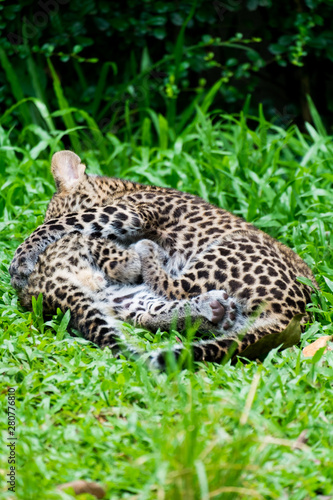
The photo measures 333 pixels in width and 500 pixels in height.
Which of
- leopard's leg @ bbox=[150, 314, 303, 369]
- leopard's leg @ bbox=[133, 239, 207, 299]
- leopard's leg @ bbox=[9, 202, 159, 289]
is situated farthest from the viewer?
leopard's leg @ bbox=[9, 202, 159, 289]

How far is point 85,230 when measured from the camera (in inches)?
199

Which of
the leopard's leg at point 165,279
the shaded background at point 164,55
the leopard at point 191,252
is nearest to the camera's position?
the leopard at point 191,252

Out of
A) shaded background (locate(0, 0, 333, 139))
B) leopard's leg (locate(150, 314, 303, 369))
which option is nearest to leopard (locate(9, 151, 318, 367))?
leopard's leg (locate(150, 314, 303, 369))

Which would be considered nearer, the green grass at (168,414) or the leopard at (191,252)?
the green grass at (168,414)

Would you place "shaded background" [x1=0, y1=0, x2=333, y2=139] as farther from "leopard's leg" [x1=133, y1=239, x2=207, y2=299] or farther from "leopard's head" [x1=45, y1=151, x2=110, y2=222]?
"leopard's leg" [x1=133, y1=239, x2=207, y2=299]

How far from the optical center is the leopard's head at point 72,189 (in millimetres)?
5621

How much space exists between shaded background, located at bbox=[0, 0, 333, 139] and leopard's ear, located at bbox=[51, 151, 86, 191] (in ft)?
9.33

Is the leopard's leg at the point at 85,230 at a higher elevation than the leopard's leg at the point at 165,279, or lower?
higher

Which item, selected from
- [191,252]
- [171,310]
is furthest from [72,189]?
[171,310]

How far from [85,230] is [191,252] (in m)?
0.81

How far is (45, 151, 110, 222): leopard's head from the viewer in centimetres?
562

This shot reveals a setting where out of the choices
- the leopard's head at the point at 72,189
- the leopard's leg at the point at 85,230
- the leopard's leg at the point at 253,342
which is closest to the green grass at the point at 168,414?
the leopard's leg at the point at 253,342

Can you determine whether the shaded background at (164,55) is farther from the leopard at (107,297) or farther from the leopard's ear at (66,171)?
the leopard at (107,297)

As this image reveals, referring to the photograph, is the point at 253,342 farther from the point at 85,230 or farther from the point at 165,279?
the point at 85,230
